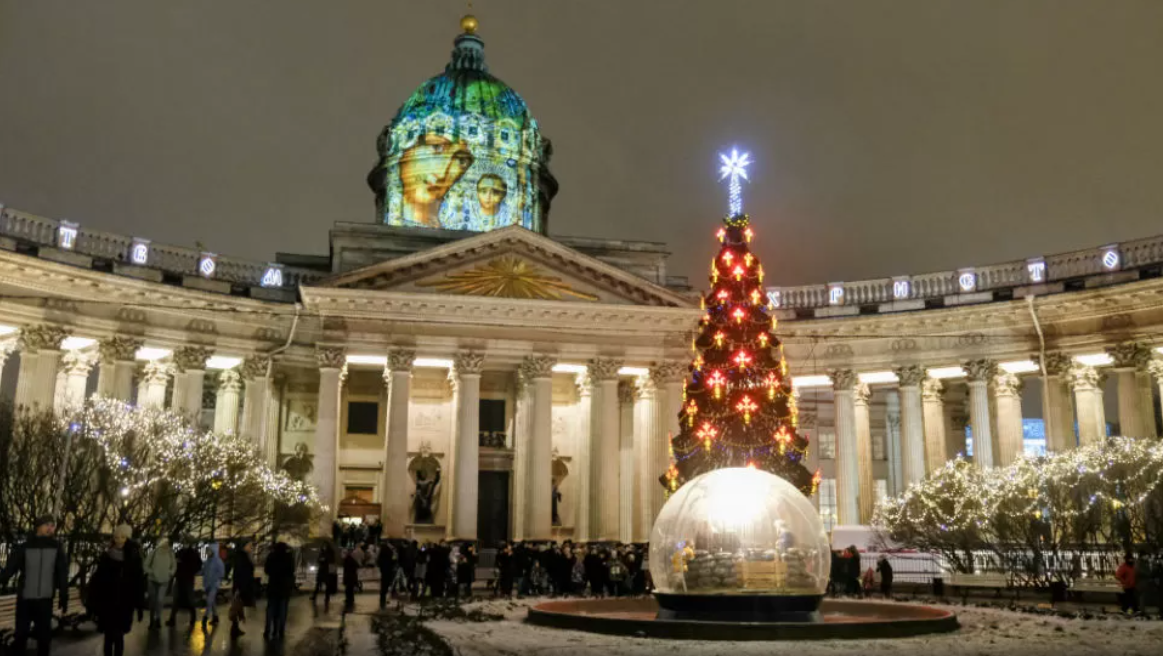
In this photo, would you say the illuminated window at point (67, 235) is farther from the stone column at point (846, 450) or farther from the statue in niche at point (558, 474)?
the stone column at point (846, 450)

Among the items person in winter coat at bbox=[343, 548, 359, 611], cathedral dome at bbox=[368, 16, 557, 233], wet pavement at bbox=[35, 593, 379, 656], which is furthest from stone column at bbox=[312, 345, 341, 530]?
wet pavement at bbox=[35, 593, 379, 656]

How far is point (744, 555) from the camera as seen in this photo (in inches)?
763

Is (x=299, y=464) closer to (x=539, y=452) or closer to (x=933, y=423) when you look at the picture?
(x=539, y=452)

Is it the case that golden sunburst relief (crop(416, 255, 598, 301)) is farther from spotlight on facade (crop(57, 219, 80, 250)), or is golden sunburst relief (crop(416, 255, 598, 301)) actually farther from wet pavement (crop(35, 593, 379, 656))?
wet pavement (crop(35, 593, 379, 656))

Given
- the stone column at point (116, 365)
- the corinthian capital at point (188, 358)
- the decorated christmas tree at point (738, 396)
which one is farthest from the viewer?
the corinthian capital at point (188, 358)

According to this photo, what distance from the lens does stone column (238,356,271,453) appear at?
44.0 meters

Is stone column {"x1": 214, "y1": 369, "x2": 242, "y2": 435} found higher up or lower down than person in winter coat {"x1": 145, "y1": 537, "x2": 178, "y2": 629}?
higher up

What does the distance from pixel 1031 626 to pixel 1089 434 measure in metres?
25.0

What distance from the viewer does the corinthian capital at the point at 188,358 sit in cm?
4291

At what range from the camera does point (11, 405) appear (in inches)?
1266

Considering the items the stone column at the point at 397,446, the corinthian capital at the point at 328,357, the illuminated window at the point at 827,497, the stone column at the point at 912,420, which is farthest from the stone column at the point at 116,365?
the illuminated window at the point at 827,497

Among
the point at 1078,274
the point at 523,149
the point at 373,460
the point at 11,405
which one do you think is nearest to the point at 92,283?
the point at 11,405

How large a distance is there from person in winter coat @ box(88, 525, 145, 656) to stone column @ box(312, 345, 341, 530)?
26.7 metres

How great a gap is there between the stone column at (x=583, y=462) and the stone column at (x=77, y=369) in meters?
19.4
